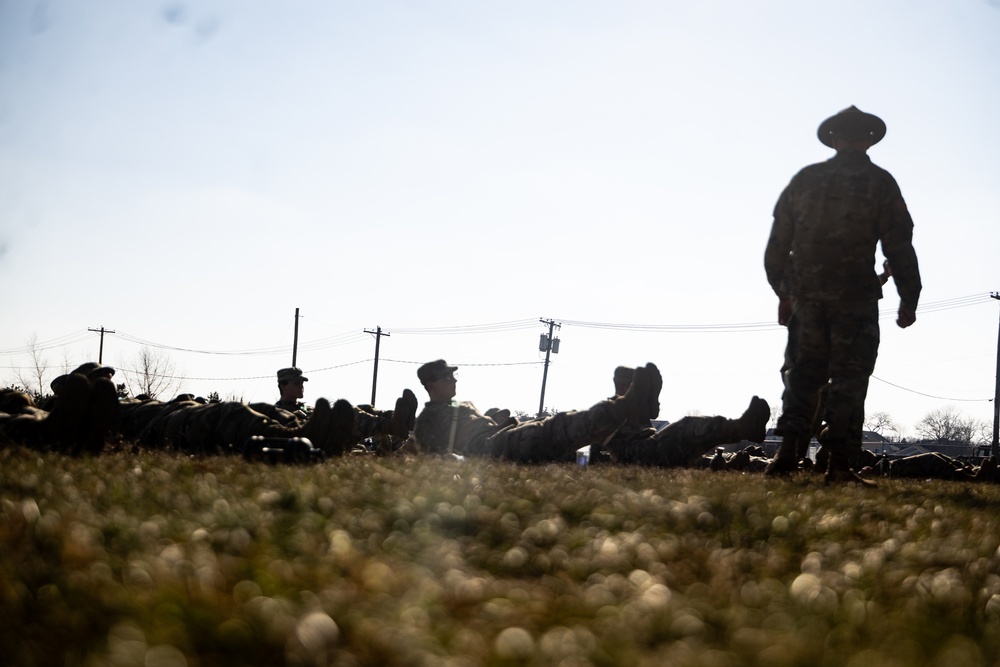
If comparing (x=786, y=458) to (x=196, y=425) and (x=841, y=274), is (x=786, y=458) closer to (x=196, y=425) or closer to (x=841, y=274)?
(x=841, y=274)

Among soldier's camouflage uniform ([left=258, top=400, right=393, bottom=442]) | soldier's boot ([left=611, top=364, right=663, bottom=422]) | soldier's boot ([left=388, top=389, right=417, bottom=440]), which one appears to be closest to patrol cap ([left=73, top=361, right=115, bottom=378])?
soldier's camouflage uniform ([left=258, top=400, right=393, bottom=442])

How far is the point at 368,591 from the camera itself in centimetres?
175

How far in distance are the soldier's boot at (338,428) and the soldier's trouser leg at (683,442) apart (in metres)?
3.58

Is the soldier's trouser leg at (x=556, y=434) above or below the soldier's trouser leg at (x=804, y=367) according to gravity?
below

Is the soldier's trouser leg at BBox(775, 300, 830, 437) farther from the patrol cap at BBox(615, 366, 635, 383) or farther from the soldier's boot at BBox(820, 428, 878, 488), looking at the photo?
the patrol cap at BBox(615, 366, 635, 383)

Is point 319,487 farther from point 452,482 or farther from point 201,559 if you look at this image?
point 201,559

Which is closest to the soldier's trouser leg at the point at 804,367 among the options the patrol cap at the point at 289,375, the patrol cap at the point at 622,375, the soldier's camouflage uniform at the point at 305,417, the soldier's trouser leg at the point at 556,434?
the soldier's trouser leg at the point at 556,434

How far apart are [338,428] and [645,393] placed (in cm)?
248

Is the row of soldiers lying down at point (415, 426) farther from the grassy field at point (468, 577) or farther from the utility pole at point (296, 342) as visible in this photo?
the utility pole at point (296, 342)

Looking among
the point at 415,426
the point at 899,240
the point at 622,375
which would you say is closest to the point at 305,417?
the point at 415,426

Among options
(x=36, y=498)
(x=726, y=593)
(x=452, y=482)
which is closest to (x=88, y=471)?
(x=36, y=498)

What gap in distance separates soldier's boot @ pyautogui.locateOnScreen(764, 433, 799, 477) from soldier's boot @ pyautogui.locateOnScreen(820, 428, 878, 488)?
23 cm

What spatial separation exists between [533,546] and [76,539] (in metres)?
1.18

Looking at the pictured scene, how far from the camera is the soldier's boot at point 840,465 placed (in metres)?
6.06
